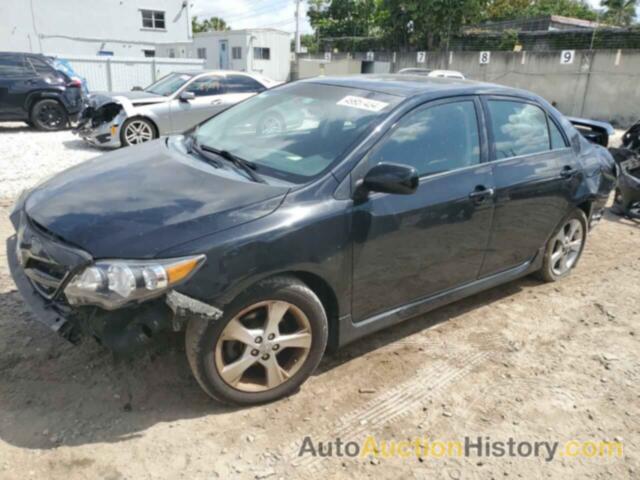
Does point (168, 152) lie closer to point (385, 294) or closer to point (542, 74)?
point (385, 294)

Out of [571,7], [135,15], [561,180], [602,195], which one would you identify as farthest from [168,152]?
[571,7]

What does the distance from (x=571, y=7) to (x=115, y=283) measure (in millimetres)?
49482

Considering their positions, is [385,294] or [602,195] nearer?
[385,294]

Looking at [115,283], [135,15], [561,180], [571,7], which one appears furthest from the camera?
[571,7]

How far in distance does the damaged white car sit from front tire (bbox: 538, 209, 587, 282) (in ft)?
22.1

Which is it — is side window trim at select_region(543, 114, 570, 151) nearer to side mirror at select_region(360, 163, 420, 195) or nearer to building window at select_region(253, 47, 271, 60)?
side mirror at select_region(360, 163, 420, 195)

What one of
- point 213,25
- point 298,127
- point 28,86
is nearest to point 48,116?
point 28,86

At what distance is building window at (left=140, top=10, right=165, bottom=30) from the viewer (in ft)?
105

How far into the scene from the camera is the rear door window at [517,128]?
3.76 meters

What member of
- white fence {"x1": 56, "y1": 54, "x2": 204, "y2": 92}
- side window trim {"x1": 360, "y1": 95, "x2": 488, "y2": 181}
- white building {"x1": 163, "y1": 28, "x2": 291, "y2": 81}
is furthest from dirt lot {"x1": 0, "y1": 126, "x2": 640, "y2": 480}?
white building {"x1": 163, "y1": 28, "x2": 291, "y2": 81}

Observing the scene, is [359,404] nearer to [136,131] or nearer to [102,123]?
[136,131]

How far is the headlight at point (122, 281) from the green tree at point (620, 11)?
133 ft

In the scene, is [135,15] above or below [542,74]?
above

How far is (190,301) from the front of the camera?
2.42 metres
